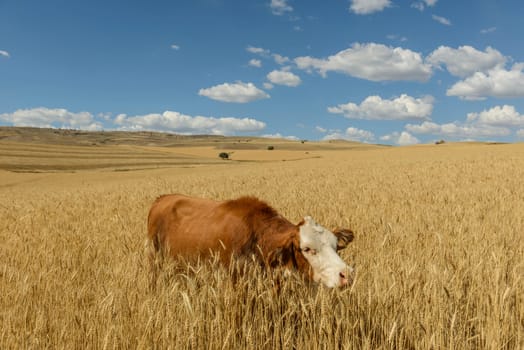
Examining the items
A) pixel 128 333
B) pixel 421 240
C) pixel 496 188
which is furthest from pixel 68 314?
pixel 496 188

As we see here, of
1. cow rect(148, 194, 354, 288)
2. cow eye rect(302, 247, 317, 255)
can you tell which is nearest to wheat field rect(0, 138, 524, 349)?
cow rect(148, 194, 354, 288)

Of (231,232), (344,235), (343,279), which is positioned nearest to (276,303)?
(343,279)

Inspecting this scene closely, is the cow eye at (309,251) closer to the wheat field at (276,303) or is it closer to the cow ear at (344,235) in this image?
the wheat field at (276,303)

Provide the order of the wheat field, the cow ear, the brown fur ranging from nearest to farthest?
the wheat field < the brown fur < the cow ear

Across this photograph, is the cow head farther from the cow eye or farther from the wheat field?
the wheat field

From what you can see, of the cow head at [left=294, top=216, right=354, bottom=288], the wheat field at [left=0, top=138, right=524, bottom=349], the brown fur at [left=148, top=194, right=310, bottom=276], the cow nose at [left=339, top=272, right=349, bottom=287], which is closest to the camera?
the wheat field at [left=0, top=138, right=524, bottom=349]

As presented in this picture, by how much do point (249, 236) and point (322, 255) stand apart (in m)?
1.15

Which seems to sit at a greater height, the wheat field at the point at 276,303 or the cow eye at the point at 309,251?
the cow eye at the point at 309,251

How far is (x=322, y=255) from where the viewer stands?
154 inches

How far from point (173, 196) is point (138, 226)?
94.9 inches

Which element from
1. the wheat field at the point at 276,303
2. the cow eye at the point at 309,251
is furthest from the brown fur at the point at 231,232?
the wheat field at the point at 276,303

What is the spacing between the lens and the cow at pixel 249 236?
394 centimetres

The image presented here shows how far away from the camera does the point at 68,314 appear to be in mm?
3475

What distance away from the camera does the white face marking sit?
3.72 metres
